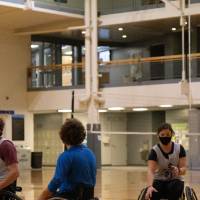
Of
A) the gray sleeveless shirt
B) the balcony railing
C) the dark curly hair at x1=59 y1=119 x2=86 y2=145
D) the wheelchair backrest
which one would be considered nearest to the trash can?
the balcony railing

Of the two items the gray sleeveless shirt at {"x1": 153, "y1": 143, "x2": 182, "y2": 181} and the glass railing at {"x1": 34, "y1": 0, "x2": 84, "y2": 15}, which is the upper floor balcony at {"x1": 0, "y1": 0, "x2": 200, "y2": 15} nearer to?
the glass railing at {"x1": 34, "y1": 0, "x2": 84, "y2": 15}

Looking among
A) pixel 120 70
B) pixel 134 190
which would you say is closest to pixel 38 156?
pixel 120 70

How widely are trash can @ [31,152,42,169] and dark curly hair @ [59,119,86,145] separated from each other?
25530 mm

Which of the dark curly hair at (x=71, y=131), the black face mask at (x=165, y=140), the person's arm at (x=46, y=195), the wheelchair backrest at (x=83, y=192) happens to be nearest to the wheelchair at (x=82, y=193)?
the wheelchair backrest at (x=83, y=192)

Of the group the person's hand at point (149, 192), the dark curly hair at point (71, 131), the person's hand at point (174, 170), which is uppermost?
the dark curly hair at point (71, 131)

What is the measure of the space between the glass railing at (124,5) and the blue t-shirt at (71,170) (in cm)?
2238

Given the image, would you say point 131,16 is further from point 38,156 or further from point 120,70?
point 38,156

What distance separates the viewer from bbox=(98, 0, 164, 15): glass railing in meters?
28.0

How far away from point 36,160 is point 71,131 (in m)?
25.7

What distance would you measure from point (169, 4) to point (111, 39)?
787cm

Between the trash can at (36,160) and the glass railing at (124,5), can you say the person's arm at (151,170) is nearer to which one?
the glass railing at (124,5)

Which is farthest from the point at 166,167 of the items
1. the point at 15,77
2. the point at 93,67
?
the point at 15,77

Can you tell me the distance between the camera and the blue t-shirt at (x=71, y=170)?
229 inches

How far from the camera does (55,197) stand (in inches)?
226
